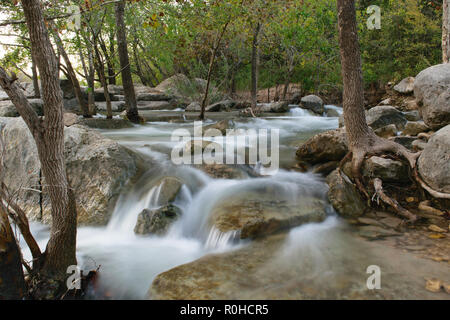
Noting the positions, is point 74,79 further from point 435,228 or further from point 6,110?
point 435,228

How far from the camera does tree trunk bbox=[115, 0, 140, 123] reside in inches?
407

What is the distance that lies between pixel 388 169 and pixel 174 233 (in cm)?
379

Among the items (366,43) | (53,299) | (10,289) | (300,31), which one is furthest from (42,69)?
(366,43)

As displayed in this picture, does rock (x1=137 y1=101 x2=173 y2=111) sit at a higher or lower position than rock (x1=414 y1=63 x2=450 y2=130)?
higher

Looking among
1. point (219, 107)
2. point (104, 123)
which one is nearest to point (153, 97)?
point (219, 107)

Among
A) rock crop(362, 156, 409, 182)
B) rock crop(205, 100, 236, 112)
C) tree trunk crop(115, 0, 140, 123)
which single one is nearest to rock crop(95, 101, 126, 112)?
rock crop(205, 100, 236, 112)

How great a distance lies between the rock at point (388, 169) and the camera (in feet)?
16.9

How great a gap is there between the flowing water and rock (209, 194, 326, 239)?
133 mm

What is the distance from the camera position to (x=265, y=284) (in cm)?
313

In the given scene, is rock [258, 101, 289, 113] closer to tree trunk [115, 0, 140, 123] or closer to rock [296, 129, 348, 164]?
tree trunk [115, 0, 140, 123]

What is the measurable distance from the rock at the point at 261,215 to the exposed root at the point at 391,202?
35.2 inches

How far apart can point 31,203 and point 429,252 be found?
19.9 feet

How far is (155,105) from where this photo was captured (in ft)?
69.5

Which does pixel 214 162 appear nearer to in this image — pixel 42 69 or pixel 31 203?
pixel 31 203
